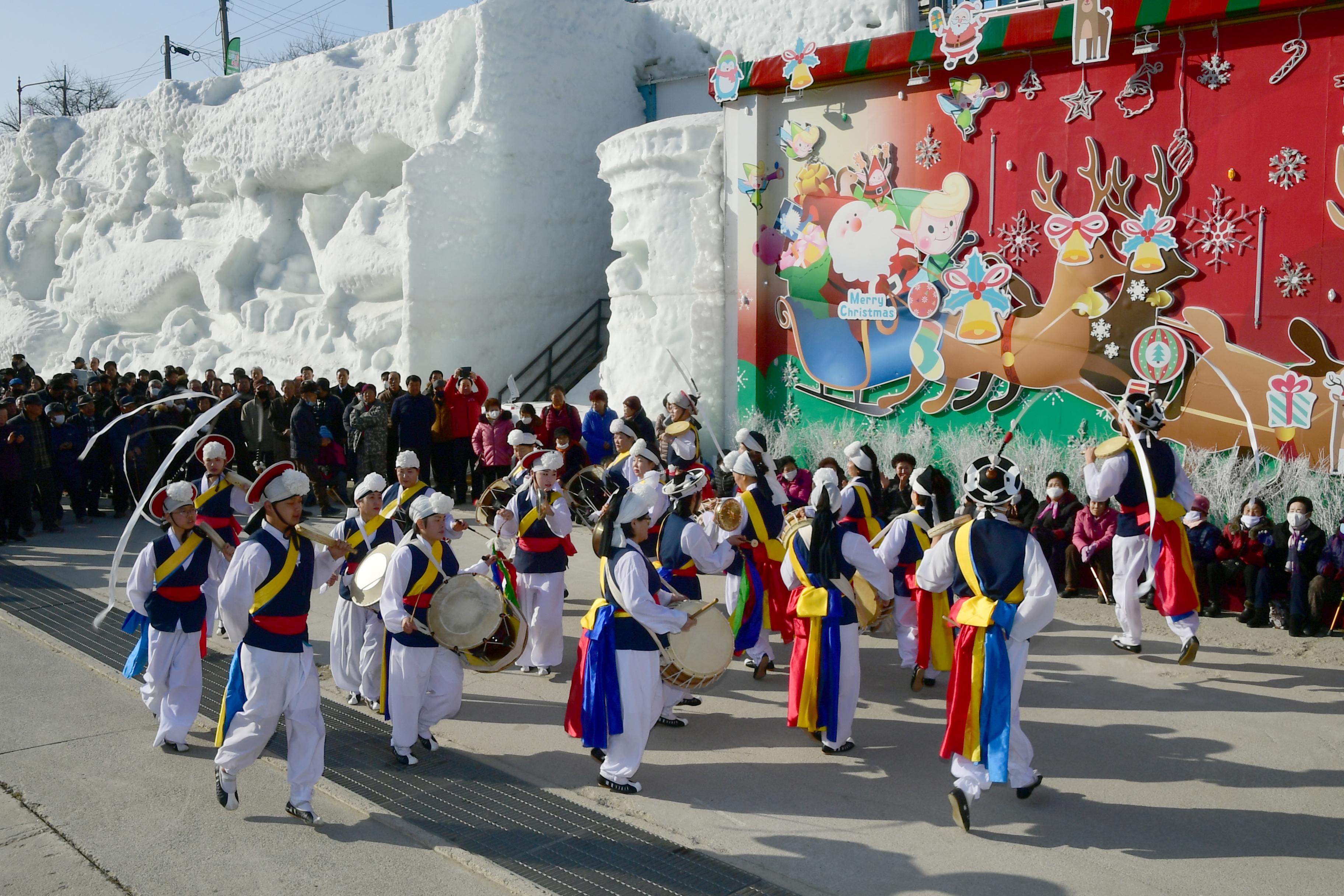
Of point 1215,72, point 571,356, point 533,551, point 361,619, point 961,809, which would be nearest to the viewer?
point 961,809

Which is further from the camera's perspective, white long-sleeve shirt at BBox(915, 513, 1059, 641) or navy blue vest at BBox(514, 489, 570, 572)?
navy blue vest at BBox(514, 489, 570, 572)

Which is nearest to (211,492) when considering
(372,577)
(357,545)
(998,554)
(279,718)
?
(357,545)

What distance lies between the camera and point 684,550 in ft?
21.1

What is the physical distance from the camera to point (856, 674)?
6.12m

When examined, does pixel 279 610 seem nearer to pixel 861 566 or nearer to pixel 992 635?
pixel 861 566

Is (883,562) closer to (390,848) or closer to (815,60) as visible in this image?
(390,848)

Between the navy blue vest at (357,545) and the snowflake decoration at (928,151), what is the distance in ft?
24.2

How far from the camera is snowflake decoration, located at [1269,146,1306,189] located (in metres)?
9.38

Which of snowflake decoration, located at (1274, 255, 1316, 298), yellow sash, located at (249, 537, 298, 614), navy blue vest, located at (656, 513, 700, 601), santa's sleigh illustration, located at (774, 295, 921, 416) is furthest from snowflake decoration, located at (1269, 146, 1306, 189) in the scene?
yellow sash, located at (249, 537, 298, 614)

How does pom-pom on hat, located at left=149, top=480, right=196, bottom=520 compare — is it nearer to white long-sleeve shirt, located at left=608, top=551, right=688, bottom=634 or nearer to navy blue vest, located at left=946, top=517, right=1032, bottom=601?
white long-sleeve shirt, located at left=608, top=551, right=688, bottom=634

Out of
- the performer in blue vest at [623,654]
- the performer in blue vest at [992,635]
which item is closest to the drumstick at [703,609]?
the performer in blue vest at [623,654]

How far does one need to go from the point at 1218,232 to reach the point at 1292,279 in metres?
0.75

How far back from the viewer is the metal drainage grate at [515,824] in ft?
15.1

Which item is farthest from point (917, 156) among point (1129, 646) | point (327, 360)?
point (327, 360)
